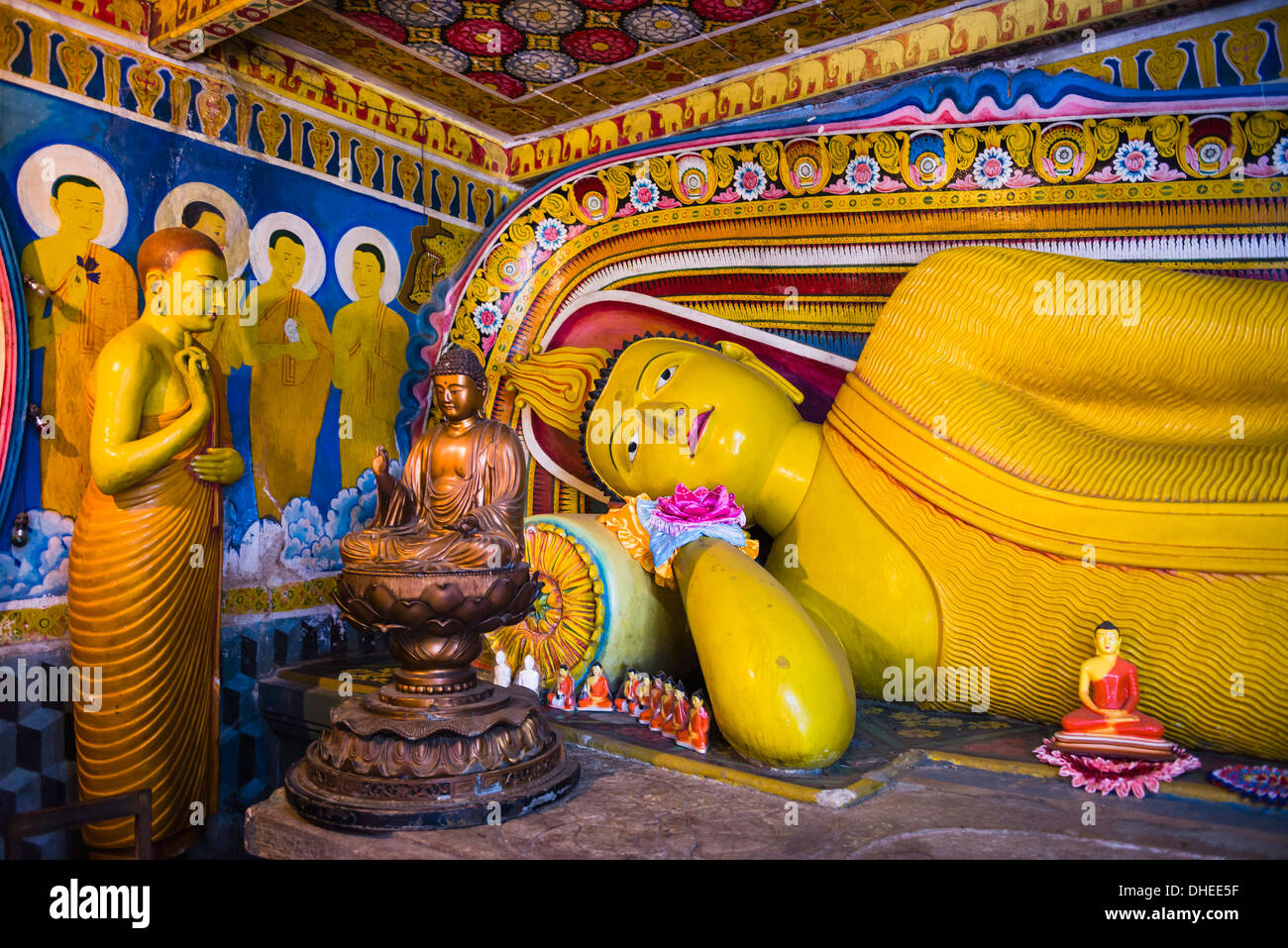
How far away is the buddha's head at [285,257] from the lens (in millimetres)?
4234

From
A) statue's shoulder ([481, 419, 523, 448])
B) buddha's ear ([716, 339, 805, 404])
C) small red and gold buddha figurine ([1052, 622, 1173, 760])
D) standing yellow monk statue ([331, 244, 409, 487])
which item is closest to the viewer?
small red and gold buddha figurine ([1052, 622, 1173, 760])

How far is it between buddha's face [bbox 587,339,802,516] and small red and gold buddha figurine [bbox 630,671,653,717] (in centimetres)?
77

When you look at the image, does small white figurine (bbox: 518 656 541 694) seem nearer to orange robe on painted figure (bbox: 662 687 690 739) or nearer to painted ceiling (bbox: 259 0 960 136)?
orange robe on painted figure (bbox: 662 687 690 739)

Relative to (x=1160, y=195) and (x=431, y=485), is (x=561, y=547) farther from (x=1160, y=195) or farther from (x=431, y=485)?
(x=1160, y=195)

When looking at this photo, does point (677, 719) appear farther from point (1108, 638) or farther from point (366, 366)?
point (366, 366)

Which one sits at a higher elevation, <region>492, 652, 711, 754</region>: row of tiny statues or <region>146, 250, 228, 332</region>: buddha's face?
<region>146, 250, 228, 332</region>: buddha's face

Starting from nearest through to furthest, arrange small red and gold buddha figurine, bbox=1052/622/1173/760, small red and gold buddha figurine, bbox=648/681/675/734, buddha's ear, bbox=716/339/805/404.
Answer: small red and gold buddha figurine, bbox=1052/622/1173/760, small red and gold buddha figurine, bbox=648/681/675/734, buddha's ear, bbox=716/339/805/404

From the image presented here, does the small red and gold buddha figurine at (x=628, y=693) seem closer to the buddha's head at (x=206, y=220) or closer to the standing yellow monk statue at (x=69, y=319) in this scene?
the standing yellow monk statue at (x=69, y=319)

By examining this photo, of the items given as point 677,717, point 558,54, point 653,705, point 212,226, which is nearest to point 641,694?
point 653,705

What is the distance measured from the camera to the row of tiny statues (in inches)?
115

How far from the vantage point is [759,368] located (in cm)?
389

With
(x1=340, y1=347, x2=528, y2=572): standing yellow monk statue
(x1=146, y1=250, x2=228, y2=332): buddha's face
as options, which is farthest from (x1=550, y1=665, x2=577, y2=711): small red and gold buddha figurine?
(x1=146, y1=250, x2=228, y2=332): buddha's face

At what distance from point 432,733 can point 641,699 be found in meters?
1.05

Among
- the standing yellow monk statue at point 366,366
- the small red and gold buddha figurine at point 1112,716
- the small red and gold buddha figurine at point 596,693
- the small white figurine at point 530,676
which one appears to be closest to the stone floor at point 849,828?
the small red and gold buddha figurine at point 1112,716
